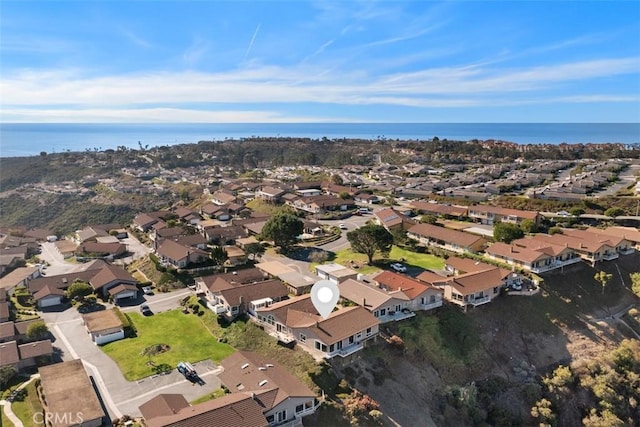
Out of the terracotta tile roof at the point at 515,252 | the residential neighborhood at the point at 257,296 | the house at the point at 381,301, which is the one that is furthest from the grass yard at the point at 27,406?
the terracotta tile roof at the point at 515,252

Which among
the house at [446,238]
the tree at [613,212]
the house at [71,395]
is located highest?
the tree at [613,212]

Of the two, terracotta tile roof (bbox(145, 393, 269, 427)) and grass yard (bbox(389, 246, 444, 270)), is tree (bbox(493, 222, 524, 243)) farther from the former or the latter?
terracotta tile roof (bbox(145, 393, 269, 427))

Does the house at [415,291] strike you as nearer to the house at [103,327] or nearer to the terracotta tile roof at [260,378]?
the terracotta tile roof at [260,378]

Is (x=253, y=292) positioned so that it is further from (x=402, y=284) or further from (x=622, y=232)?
(x=622, y=232)

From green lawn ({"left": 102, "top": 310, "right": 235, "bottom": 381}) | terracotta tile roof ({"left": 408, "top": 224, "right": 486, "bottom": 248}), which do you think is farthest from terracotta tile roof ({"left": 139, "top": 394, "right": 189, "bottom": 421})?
terracotta tile roof ({"left": 408, "top": 224, "right": 486, "bottom": 248})

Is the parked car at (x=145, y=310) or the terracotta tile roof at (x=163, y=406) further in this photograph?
the parked car at (x=145, y=310)

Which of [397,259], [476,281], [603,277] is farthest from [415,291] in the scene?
[603,277]

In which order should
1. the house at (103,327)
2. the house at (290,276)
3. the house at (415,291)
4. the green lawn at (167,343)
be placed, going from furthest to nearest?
1. the house at (290,276)
2. the house at (415,291)
3. the house at (103,327)
4. the green lawn at (167,343)
